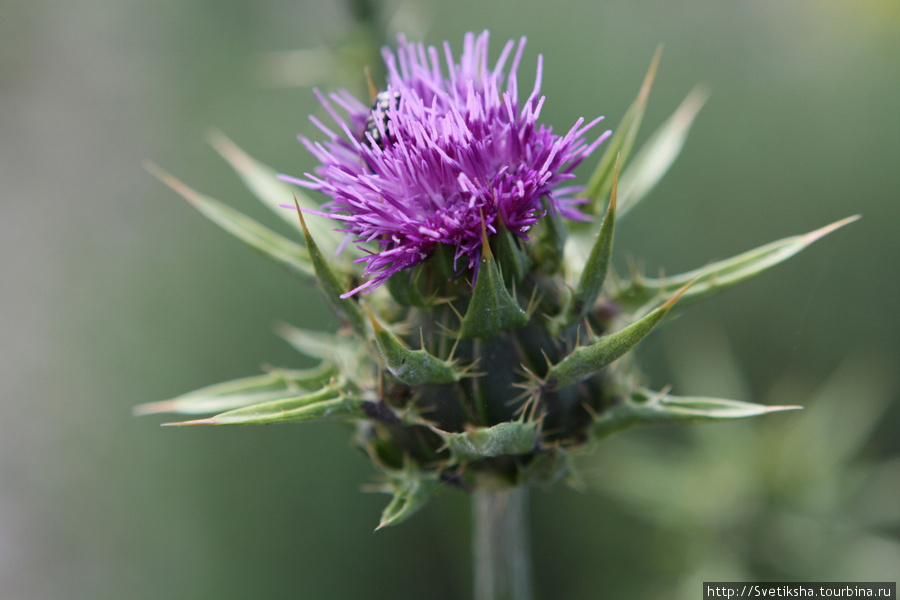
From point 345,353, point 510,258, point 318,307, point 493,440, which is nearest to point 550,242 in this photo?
point 510,258

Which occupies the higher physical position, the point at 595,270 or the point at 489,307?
the point at 595,270

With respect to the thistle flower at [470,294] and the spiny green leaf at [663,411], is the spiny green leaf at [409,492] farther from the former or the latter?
the spiny green leaf at [663,411]

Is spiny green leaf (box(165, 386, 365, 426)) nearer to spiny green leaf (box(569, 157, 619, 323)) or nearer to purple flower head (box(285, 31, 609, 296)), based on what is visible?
purple flower head (box(285, 31, 609, 296))

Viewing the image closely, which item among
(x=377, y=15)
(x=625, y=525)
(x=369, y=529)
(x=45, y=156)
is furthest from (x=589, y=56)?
(x=45, y=156)

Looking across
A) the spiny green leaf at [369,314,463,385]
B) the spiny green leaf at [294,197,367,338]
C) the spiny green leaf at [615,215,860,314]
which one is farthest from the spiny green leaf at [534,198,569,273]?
the spiny green leaf at [294,197,367,338]

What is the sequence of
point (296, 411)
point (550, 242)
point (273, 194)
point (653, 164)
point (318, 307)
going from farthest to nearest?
point (318, 307) < point (273, 194) < point (653, 164) < point (550, 242) < point (296, 411)

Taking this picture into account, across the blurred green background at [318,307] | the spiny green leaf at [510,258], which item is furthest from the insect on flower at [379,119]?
the blurred green background at [318,307]

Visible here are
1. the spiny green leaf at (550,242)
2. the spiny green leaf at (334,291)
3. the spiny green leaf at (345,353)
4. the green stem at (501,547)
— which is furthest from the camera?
the green stem at (501,547)

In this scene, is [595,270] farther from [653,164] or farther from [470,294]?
[653,164]
